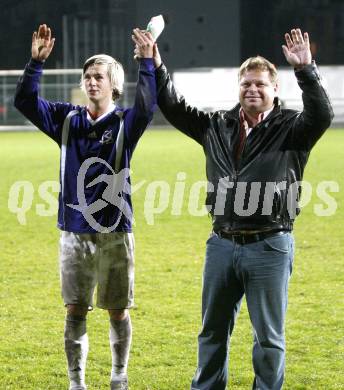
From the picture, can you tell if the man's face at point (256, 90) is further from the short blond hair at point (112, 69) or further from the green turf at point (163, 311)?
the green turf at point (163, 311)

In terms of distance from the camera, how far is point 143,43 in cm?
399

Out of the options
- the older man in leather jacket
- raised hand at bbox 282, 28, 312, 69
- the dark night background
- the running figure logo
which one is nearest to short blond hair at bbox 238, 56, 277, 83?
the older man in leather jacket

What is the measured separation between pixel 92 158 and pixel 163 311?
2.47m

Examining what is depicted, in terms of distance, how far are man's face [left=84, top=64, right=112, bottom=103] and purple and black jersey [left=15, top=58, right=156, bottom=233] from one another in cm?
11

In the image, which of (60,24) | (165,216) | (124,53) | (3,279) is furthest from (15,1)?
(3,279)

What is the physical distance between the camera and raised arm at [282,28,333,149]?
12.2 feet

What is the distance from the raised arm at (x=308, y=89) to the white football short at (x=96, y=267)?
3.61ft

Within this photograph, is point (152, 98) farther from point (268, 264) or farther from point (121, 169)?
point (268, 264)

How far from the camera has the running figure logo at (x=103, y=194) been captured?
4.20m

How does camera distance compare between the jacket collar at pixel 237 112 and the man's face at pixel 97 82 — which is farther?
the man's face at pixel 97 82

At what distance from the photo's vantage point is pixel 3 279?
760 centimetres

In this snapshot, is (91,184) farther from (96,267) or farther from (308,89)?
(308,89)

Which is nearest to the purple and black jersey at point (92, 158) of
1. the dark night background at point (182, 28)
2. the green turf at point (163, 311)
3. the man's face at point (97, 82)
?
the man's face at point (97, 82)

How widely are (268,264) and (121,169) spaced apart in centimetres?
89
